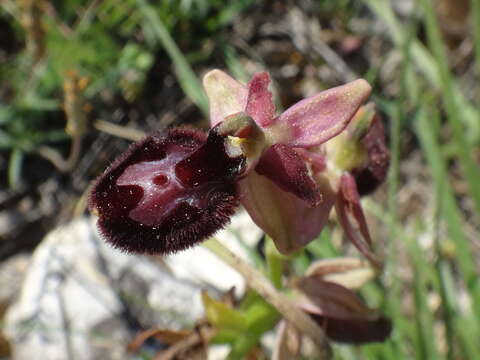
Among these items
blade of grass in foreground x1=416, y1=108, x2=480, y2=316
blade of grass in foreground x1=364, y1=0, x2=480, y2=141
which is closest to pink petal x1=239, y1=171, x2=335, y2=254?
blade of grass in foreground x1=416, y1=108, x2=480, y2=316

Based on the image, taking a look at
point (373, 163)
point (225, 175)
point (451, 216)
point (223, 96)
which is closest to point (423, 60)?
point (451, 216)

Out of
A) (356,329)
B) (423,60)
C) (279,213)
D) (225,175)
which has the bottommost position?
(423,60)

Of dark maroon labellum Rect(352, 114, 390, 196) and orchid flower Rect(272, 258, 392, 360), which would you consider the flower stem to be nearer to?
orchid flower Rect(272, 258, 392, 360)

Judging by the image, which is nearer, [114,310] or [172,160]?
[172,160]

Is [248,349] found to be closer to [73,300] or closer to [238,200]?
[238,200]

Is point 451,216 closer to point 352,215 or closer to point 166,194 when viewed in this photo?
point 352,215

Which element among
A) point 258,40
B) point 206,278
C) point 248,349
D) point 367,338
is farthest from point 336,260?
point 258,40

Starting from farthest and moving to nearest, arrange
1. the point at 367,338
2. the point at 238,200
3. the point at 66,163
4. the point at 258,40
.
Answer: the point at 258,40
the point at 66,163
the point at 367,338
the point at 238,200
